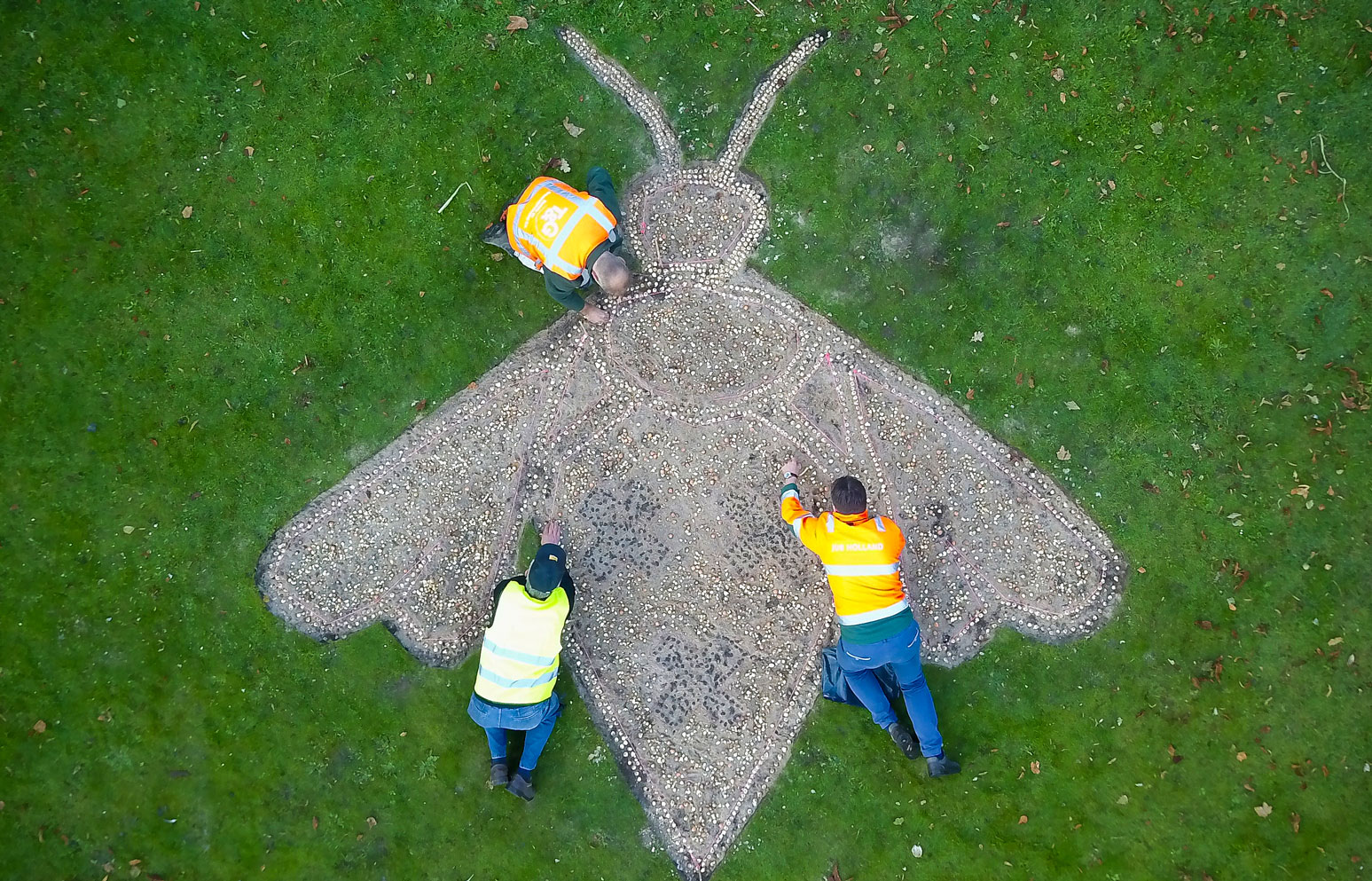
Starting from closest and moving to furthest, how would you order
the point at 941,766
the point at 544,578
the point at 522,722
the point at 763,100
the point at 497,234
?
the point at 544,578 < the point at 522,722 < the point at 941,766 < the point at 497,234 < the point at 763,100

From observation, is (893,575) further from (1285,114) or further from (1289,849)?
(1285,114)

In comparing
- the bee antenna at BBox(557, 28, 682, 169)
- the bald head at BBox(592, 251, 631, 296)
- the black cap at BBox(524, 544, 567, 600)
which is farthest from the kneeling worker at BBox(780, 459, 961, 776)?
the bee antenna at BBox(557, 28, 682, 169)

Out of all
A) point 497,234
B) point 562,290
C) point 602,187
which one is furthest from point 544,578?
point 602,187

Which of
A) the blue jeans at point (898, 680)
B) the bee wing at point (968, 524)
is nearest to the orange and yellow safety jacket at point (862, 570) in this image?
the blue jeans at point (898, 680)

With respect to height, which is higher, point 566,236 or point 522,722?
point 566,236

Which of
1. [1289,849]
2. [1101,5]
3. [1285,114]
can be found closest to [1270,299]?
[1285,114]

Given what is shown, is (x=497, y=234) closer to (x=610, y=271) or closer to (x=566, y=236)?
(x=566, y=236)

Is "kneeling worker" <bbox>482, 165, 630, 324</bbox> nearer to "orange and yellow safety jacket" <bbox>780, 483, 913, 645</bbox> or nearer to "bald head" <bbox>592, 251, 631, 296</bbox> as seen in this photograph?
"bald head" <bbox>592, 251, 631, 296</bbox>
